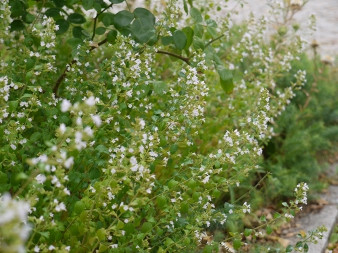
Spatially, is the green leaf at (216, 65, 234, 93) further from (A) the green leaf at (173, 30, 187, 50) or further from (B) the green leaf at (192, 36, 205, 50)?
(A) the green leaf at (173, 30, 187, 50)

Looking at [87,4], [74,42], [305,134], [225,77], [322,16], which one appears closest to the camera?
[87,4]

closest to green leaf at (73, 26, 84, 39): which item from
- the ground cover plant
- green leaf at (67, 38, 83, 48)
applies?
the ground cover plant

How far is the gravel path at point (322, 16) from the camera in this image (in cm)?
656

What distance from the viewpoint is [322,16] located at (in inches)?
317

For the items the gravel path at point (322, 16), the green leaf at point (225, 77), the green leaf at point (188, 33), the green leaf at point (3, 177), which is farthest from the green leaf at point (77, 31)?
the gravel path at point (322, 16)

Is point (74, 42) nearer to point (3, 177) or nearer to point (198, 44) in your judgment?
point (198, 44)

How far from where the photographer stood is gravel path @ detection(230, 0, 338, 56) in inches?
258

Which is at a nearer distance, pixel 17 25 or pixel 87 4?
pixel 87 4

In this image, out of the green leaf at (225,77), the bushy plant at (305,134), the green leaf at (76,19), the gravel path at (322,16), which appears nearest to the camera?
the green leaf at (225,77)

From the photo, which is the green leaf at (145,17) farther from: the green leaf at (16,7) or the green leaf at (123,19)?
the green leaf at (16,7)

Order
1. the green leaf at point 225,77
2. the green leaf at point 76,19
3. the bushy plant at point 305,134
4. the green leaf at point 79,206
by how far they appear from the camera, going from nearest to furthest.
Result: the green leaf at point 79,206, the green leaf at point 225,77, the green leaf at point 76,19, the bushy plant at point 305,134

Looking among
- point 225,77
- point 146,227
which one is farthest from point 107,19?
point 146,227

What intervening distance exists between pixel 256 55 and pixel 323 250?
1685mm

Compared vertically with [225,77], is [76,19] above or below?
above
